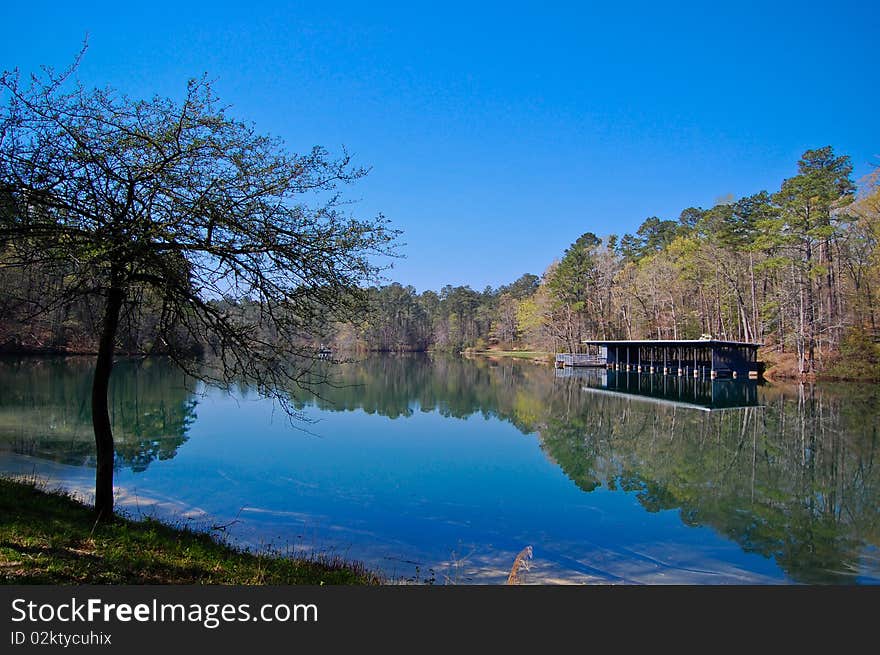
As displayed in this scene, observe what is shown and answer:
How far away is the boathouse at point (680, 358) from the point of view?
126 feet

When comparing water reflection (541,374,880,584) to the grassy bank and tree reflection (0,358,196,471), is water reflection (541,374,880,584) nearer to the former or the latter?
the grassy bank

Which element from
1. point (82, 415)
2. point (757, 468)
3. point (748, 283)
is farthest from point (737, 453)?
point (748, 283)

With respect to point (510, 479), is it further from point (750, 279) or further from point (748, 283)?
point (748, 283)

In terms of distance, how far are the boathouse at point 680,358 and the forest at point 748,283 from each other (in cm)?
260

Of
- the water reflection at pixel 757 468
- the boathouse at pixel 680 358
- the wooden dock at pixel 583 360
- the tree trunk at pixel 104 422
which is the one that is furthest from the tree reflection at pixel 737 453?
the wooden dock at pixel 583 360

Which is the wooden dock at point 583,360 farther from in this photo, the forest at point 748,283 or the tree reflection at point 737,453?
the tree reflection at point 737,453

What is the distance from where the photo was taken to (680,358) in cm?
4441

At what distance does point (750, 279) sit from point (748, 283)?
1897 mm

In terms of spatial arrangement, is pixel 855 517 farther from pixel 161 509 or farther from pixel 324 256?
pixel 161 509

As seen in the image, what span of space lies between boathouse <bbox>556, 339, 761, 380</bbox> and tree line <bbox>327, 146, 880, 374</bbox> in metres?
2.90

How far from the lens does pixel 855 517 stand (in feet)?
35.2

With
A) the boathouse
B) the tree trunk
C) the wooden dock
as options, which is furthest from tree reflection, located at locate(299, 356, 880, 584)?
the wooden dock

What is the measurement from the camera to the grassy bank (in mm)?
4680

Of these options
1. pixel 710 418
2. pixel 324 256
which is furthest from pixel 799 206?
pixel 324 256
